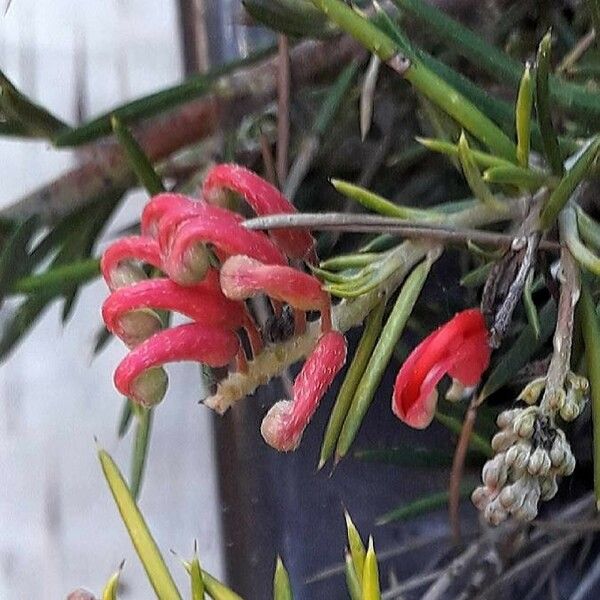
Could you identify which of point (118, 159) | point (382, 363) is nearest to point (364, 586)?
point (382, 363)

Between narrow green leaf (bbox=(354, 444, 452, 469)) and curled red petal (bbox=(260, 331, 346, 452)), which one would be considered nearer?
curled red petal (bbox=(260, 331, 346, 452))

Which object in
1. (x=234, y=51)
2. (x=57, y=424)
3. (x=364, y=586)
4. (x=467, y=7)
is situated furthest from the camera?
(x=57, y=424)

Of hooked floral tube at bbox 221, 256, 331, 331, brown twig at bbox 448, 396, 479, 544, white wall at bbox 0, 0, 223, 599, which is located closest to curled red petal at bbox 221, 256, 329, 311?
hooked floral tube at bbox 221, 256, 331, 331

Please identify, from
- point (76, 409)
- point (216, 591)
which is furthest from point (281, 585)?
point (76, 409)

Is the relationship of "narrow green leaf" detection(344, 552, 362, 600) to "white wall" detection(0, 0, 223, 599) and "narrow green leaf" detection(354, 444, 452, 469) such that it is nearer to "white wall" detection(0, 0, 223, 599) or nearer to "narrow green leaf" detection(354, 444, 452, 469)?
"narrow green leaf" detection(354, 444, 452, 469)

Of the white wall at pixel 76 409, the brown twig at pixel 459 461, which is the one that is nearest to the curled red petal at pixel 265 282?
the brown twig at pixel 459 461

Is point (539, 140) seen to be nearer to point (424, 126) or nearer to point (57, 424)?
point (424, 126)
